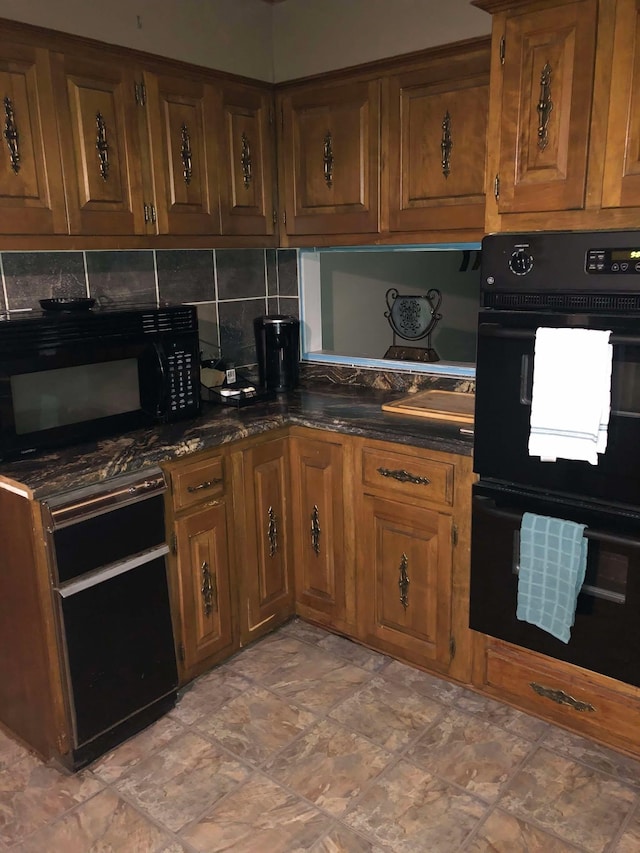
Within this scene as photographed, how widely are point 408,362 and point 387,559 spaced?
88 centimetres

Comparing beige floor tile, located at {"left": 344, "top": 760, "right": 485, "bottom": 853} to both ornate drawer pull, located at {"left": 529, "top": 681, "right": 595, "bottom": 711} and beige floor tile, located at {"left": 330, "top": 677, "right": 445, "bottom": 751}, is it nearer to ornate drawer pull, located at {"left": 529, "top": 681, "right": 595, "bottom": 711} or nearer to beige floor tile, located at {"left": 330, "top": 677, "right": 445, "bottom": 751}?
beige floor tile, located at {"left": 330, "top": 677, "right": 445, "bottom": 751}

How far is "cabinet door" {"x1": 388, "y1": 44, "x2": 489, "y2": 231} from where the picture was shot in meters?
2.30

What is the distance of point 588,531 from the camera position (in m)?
1.94

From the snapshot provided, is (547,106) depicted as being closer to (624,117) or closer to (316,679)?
(624,117)

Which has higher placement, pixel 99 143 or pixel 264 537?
pixel 99 143

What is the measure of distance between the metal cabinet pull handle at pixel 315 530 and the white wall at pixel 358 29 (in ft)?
5.39

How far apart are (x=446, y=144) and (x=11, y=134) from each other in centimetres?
135

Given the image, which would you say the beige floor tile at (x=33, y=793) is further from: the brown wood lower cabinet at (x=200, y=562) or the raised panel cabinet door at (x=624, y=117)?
the raised panel cabinet door at (x=624, y=117)

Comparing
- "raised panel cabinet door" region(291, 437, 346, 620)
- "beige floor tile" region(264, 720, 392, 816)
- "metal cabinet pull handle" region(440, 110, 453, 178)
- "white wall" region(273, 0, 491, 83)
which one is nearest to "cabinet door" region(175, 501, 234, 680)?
"raised panel cabinet door" region(291, 437, 346, 620)

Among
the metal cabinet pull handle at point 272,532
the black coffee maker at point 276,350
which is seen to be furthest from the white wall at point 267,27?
the metal cabinet pull handle at point 272,532

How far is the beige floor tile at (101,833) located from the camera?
182 centimetres

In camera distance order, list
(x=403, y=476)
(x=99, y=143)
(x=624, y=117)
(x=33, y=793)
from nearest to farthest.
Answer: (x=624, y=117)
(x=33, y=793)
(x=99, y=143)
(x=403, y=476)

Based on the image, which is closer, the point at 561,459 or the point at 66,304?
the point at 561,459

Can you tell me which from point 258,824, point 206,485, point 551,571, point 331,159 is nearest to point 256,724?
point 258,824
